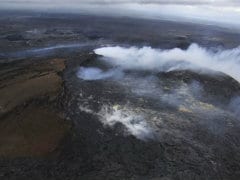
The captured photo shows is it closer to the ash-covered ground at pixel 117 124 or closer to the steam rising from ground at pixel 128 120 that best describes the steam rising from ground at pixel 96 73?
the ash-covered ground at pixel 117 124

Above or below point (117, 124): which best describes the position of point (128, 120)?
below

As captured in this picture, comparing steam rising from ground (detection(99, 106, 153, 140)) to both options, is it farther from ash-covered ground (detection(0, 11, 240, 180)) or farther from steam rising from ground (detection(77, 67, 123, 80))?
steam rising from ground (detection(77, 67, 123, 80))

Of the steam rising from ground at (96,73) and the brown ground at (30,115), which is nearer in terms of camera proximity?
the brown ground at (30,115)

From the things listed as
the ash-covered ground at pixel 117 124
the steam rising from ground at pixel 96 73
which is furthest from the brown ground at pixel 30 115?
the steam rising from ground at pixel 96 73

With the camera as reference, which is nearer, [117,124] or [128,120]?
[117,124]

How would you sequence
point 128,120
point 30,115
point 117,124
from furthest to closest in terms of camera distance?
point 128,120
point 30,115
point 117,124

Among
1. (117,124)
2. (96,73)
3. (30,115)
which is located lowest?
(96,73)

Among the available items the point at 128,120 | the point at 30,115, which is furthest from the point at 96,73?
the point at 30,115

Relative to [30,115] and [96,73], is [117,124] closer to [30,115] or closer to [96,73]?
[30,115]

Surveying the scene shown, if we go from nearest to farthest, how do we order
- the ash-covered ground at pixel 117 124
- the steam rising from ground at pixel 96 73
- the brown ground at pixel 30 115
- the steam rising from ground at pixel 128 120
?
the ash-covered ground at pixel 117 124 < the brown ground at pixel 30 115 < the steam rising from ground at pixel 128 120 < the steam rising from ground at pixel 96 73

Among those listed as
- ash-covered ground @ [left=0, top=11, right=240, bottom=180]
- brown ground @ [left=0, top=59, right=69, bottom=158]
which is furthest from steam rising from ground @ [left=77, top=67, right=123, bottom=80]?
brown ground @ [left=0, top=59, right=69, bottom=158]
